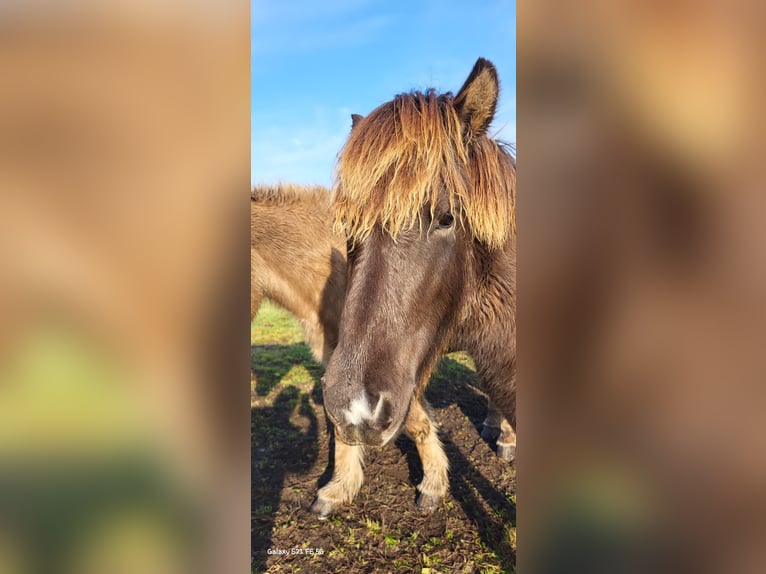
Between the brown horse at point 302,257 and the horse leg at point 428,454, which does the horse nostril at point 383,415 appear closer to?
the horse leg at point 428,454

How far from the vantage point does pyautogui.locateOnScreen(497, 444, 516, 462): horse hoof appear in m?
3.23

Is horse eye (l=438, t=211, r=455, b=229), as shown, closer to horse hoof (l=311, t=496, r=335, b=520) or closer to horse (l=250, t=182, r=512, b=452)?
horse hoof (l=311, t=496, r=335, b=520)

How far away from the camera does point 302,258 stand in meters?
3.76

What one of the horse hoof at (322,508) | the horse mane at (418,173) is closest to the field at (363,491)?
the horse hoof at (322,508)

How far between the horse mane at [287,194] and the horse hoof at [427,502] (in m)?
2.69

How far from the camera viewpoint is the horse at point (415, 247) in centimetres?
160

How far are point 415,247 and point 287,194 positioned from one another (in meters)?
2.54
